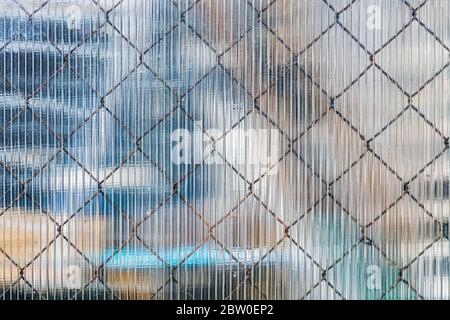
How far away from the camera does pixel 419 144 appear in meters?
1.01

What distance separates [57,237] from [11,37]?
1.43 ft

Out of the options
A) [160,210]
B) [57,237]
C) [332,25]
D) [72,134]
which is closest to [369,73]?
[332,25]

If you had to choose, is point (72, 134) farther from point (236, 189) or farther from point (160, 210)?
point (236, 189)

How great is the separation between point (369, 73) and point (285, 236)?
387mm

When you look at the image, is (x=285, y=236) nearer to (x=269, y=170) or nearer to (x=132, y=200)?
(x=269, y=170)

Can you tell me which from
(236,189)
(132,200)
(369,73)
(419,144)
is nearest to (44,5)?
(132,200)

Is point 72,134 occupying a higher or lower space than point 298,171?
higher

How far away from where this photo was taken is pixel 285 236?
1017 millimetres

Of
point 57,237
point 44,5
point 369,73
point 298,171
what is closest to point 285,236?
point 298,171

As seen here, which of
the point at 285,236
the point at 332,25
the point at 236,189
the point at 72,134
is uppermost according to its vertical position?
the point at 332,25

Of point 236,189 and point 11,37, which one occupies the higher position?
point 11,37

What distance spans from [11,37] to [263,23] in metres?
0.54

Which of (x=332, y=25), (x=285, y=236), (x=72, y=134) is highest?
(x=332, y=25)

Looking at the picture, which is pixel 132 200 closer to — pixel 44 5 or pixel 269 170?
pixel 269 170
